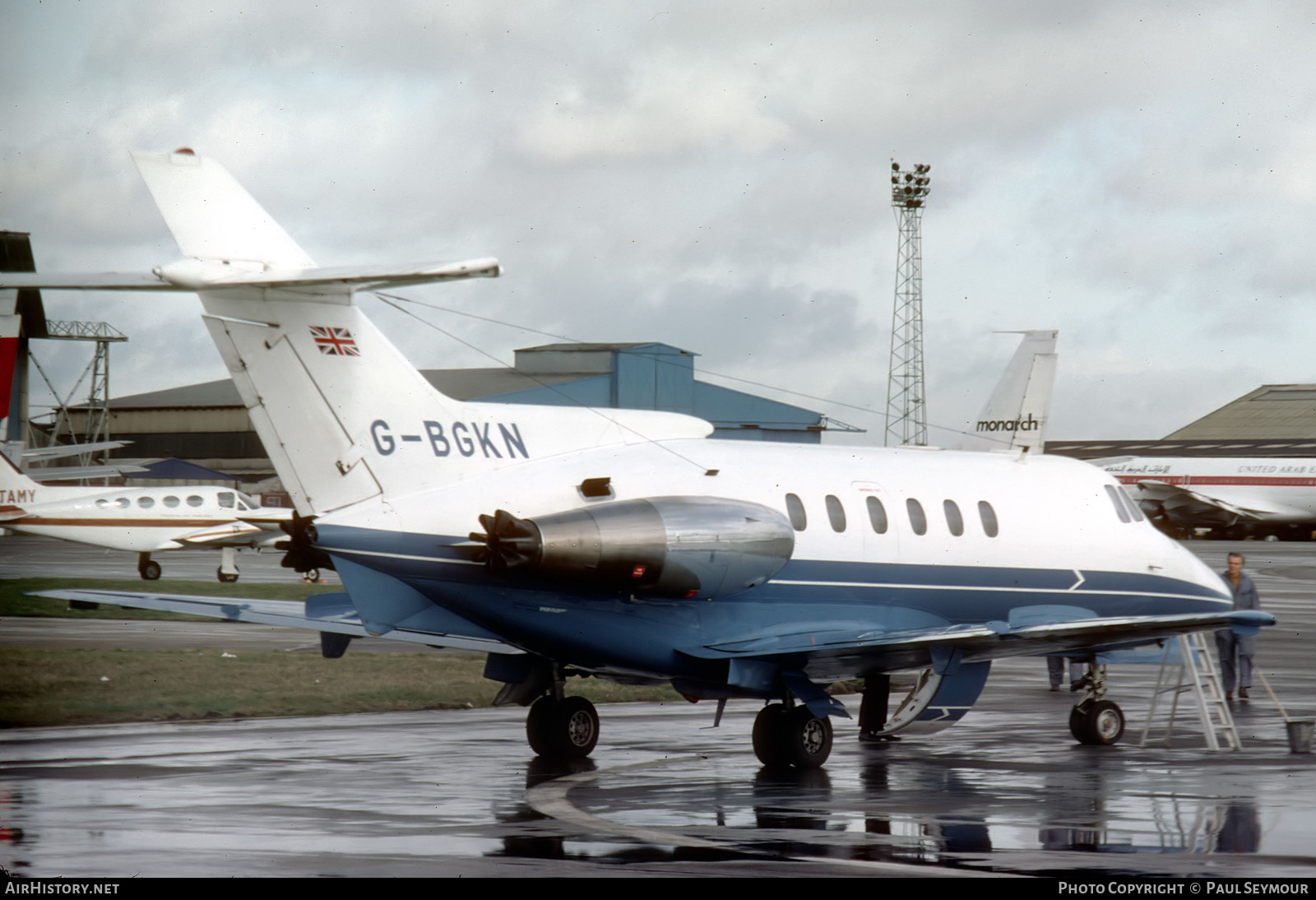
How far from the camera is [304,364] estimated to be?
15.0 metres

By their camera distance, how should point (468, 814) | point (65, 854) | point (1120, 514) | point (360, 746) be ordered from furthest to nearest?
point (1120, 514)
point (360, 746)
point (468, 814)
point (65, 854)

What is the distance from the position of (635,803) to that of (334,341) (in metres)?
5.26

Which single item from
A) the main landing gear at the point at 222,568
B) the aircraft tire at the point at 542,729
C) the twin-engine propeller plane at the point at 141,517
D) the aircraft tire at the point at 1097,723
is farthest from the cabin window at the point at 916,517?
the twin-engine propeller plane at the point at 141,517

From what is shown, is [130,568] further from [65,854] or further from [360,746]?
[65,854]

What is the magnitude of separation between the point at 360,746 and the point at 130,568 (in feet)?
155

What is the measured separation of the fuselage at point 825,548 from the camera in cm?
1522

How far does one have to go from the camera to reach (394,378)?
15.6 meters

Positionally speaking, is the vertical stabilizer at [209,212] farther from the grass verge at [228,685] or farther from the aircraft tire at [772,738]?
the grass verge at [228,685]

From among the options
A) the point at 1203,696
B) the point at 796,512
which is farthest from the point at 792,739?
the point at 1203,696

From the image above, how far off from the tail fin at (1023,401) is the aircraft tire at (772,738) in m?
7.69

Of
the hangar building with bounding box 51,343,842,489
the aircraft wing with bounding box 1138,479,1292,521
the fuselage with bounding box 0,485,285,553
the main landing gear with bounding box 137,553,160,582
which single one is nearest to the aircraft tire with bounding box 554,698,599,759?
the hangar building with bounding box 51,343,842,489

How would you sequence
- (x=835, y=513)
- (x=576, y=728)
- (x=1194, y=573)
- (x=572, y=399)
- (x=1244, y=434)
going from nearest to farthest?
(x=576, y=728), (x=835, y=513), (x=1194, y=573), (x=572, y=399), (x=1244, y=434)

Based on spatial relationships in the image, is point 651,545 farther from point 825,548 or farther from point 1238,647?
point 1238,647

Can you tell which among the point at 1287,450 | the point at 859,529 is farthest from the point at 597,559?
the point at 1287,450
